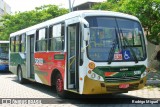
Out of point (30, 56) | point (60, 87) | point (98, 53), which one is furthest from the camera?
point (30, 56)

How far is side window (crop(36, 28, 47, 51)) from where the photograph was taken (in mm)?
12906

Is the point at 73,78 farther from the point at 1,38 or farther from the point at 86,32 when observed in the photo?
the point at 1,38

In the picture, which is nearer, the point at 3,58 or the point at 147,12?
the point at 147,12

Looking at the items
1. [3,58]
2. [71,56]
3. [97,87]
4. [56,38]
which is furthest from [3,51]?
[97,87]

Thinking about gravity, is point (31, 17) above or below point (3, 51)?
above

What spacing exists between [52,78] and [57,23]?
204 centimetres

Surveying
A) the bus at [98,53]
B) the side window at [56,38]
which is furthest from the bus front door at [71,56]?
the side window at [56,38]

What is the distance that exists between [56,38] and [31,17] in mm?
23615

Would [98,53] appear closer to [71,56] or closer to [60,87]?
[71,56]

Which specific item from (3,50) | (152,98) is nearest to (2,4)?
(3,50)

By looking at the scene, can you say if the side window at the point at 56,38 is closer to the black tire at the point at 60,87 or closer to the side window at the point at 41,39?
the side window at the point at 41,39

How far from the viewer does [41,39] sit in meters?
13.3

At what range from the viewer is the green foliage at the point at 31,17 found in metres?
33.9

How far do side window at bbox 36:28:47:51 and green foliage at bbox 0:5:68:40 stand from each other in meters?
19.4
